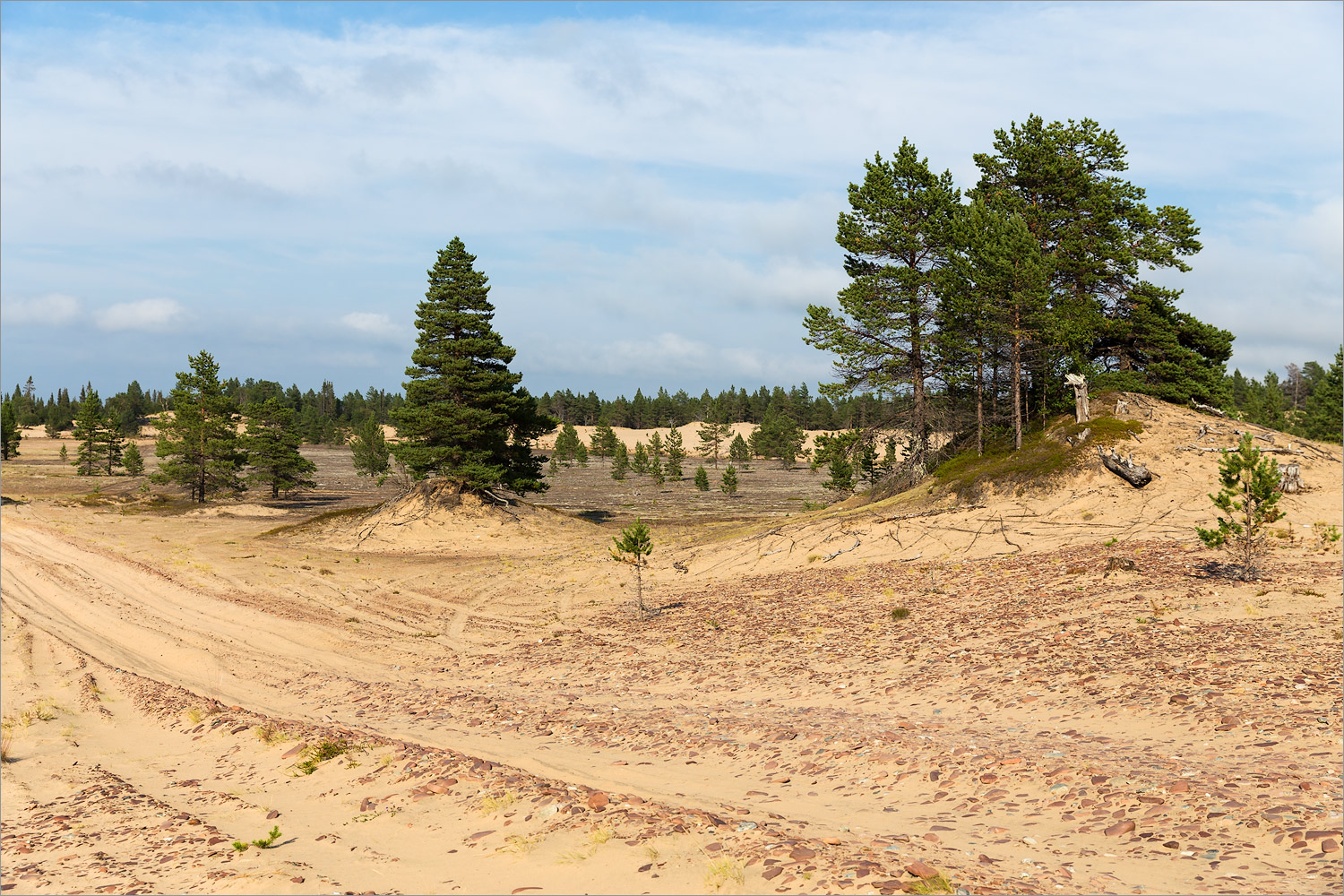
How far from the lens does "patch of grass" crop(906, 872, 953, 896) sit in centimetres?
645

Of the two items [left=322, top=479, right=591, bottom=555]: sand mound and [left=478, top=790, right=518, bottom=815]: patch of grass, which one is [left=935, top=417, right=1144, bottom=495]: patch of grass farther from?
[left=478, top=790, right=518, bottom=815]: patch of grass

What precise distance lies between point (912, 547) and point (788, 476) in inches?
2988

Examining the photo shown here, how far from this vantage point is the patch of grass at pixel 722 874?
22.8 ft

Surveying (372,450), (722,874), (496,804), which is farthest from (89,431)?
(722,874)

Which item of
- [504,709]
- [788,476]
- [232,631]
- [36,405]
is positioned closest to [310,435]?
[36,405]

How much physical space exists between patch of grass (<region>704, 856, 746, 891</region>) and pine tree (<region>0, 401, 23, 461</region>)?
123 m

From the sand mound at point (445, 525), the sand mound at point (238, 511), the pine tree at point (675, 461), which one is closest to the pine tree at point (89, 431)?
the sand mound at point (238, 511)

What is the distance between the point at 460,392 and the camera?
40500 millimetres

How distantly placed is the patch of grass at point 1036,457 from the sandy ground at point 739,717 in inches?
33.7

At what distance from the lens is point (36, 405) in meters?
171

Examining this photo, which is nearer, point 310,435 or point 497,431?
point 497,431

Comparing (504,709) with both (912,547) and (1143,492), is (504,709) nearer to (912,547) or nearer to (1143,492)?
(912,547)

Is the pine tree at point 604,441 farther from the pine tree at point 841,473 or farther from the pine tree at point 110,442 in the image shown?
the pine tree at point 841,473

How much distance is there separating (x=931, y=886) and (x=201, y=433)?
58011 millimetres
